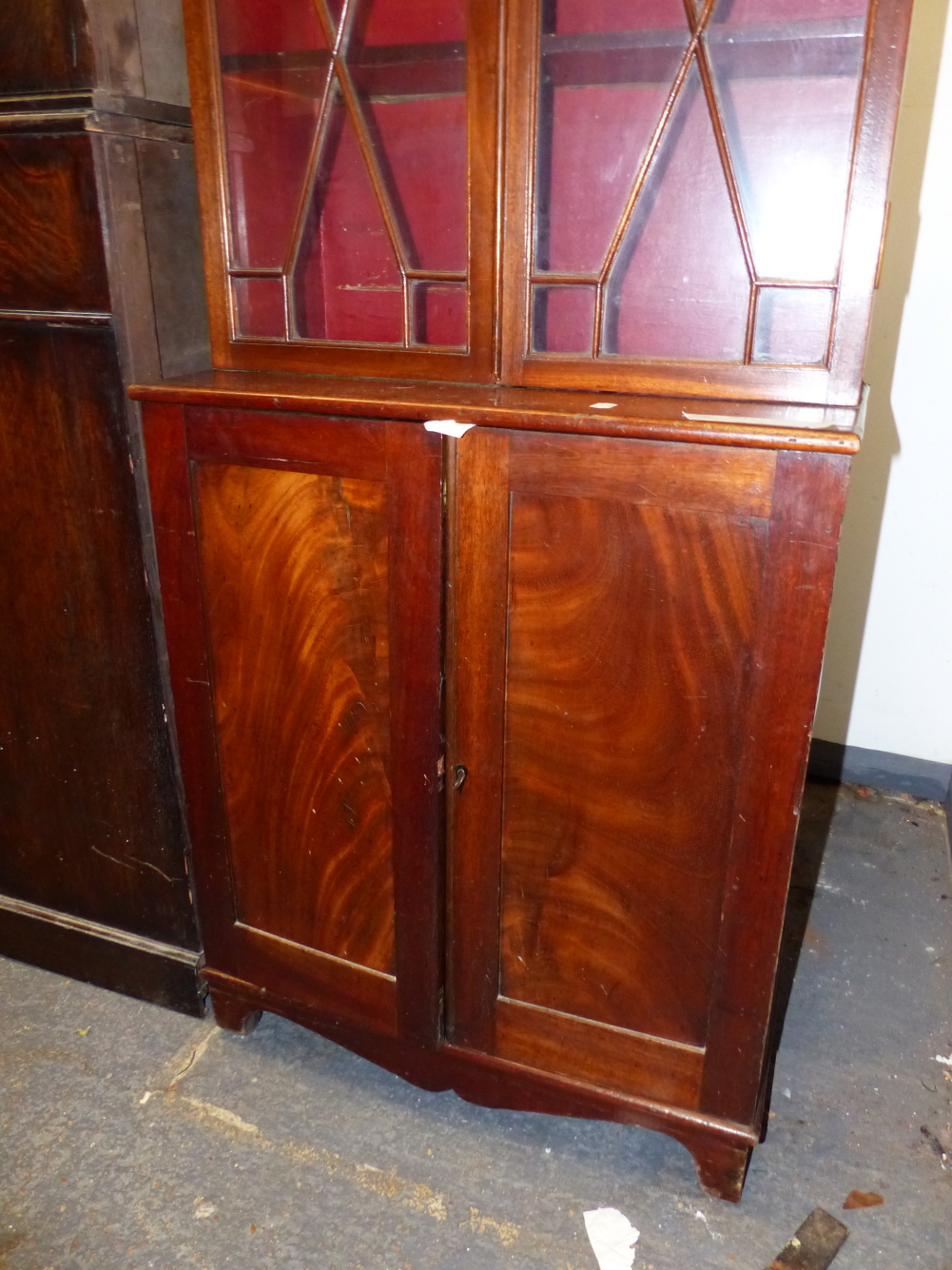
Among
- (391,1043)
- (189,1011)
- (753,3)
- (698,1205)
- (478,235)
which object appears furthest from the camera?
(189,1011)

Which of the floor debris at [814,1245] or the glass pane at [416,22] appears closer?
the glass pane at [416,22]

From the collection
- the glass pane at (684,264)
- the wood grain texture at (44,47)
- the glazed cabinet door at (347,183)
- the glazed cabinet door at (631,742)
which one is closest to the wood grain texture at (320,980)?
the glazed cabinet door at (631,742)

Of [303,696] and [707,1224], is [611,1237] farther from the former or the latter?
[303,696]

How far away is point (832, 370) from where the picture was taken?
1108mm

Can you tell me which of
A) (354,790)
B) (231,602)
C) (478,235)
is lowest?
(354,790)

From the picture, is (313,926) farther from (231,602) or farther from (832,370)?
(832,370)

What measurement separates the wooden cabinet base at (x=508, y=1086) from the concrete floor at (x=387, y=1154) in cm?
6

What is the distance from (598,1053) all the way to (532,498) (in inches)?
31.6

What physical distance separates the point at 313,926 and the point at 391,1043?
22 cm

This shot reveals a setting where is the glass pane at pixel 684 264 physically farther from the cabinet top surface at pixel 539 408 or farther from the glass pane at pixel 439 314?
the glass pane at pixel 439 314

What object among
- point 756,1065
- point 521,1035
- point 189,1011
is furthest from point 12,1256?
point 756,1065

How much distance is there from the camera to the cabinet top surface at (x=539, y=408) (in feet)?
3.26

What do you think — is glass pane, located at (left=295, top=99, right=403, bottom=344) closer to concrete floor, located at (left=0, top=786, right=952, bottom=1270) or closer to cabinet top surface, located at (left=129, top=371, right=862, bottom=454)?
cabinet top surface, located at (left=129, top=371, right=862, bottom=454)

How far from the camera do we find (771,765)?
112 cm
